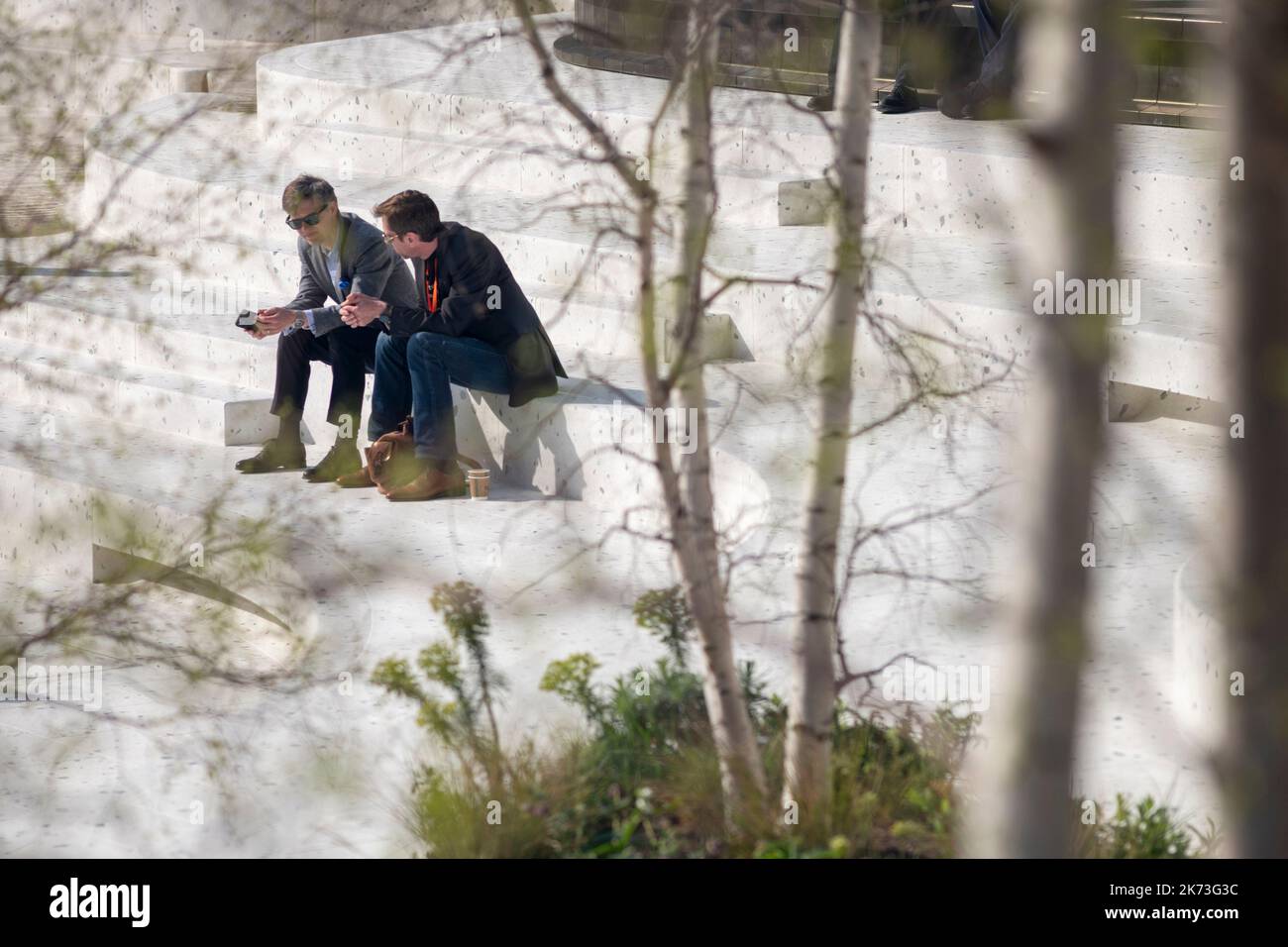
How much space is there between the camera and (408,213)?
592 centimetres

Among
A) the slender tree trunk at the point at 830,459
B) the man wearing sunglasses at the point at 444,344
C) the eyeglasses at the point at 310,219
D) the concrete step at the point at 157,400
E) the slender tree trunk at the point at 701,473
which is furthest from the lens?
the concrete step at the point at 157,400

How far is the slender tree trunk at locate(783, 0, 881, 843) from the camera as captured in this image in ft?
9.90

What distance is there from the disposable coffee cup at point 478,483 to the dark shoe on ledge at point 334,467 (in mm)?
509

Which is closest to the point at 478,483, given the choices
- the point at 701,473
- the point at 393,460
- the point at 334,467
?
the point at 393,460

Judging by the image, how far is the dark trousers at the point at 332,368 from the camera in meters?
6.68

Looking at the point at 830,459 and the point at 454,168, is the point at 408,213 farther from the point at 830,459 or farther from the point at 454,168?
the point at 454,168

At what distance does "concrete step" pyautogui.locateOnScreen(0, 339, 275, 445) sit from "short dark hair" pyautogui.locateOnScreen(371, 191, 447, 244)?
63.7 inches

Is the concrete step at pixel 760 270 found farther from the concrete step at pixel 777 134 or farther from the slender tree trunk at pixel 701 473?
the slender tree trunk at pixel 701 473

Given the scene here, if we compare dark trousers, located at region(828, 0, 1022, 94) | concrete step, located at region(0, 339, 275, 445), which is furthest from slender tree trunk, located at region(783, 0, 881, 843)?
dark trousers, located at region(828, 0, 1022, 94)

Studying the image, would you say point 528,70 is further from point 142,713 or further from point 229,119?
point 142,713

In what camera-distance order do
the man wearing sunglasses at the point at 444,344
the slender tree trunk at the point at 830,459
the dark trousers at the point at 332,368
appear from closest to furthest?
the slender tree trunk at the point at 830,459
the man wearing sunglasses at the point at 444,344
the dark trousers at the point at 332,368

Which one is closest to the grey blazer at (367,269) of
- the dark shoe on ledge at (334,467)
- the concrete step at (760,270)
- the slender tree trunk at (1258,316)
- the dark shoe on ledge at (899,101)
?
the concrete step at (760,270)

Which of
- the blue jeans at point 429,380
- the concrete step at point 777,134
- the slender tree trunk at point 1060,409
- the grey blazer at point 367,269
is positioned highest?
the concrete step at point 777,134

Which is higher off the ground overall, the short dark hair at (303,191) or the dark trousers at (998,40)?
the dark trousers at (998,40)
